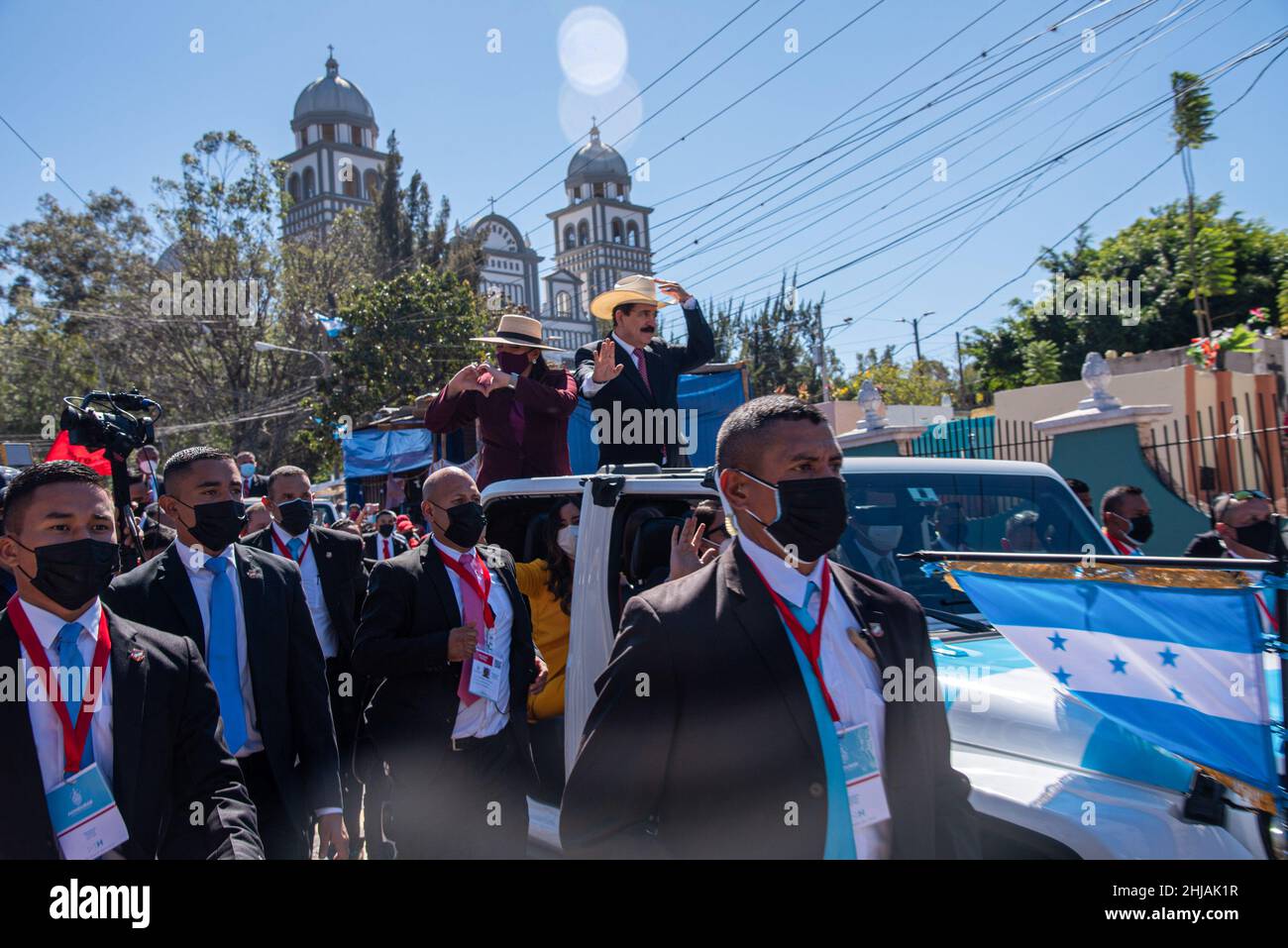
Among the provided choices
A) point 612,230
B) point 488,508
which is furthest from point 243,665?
point 612,230

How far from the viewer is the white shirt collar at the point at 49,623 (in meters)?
2.73

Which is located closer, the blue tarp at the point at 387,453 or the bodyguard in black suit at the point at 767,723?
the bodyguard in black suit at the point at 767,723

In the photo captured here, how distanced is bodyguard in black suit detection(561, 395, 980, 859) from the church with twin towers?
7048 centimetres

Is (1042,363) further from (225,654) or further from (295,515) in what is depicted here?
(225,654)

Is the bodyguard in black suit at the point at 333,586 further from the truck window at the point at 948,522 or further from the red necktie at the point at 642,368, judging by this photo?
the truck window at the point at 948,522

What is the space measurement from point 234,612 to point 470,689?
98cm

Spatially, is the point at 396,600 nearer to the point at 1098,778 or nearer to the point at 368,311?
the point at 1098,778

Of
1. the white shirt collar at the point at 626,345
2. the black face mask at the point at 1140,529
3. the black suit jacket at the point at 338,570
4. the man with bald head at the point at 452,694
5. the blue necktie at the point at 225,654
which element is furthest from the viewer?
the black face mask at the point at 1140,529

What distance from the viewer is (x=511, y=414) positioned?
6.03 m

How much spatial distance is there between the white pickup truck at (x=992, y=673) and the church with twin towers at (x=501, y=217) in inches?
2691

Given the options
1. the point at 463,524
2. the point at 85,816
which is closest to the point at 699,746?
the point at 85,816

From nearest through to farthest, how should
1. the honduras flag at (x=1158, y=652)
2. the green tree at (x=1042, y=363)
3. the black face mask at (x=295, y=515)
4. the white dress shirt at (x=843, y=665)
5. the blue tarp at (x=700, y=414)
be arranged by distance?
1. the white dress shirt at (x=843, y=665)
2. the honduras flag at (x=1158, y=652)
3. the black face mask at (x=295, y=515)
4. the blue tarp at (x=700, y=414)
5. the green tree at (x=1042, y=363)

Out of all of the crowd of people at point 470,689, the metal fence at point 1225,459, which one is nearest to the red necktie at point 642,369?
the crowd of people at point 470,689

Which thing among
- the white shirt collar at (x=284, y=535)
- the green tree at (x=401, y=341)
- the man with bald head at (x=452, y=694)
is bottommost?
the man with bald head at (x=452, y=694)
